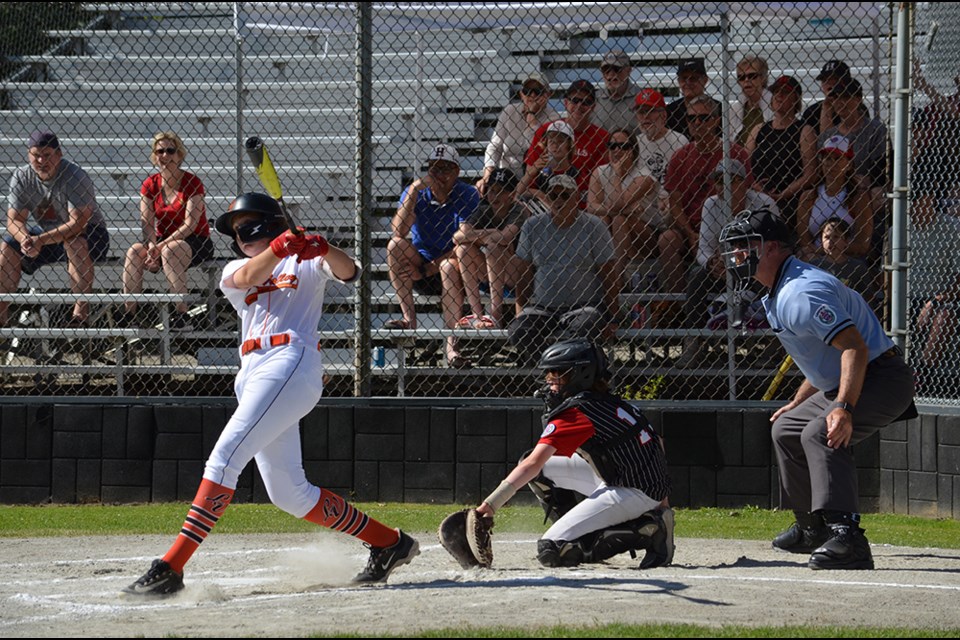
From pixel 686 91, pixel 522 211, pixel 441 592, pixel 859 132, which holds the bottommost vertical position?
pixel 441 592

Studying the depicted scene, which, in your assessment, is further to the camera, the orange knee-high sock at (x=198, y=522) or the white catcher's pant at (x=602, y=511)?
the white catcher's pant at (x=602, y=511)

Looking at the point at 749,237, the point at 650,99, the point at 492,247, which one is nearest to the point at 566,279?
the point at 492,247

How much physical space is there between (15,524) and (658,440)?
4072 millimetres

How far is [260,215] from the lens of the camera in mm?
5621

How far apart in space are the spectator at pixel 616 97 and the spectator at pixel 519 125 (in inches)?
15.2

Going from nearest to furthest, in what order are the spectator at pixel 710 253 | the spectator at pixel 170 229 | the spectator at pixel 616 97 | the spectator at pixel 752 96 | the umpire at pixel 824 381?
the umpire at pixel 824 381 → the spectator at pixel 710 253 → the spectator at pixel 752 96 → the spectator at pixel 170 229 → the spectator at pixel 616 97

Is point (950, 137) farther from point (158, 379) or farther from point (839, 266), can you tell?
point (158, 379)

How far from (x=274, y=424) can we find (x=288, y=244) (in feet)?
2.58

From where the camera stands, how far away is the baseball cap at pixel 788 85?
8930 mm

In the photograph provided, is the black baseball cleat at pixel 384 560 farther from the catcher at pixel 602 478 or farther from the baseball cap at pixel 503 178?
the baseball cap at pixel 503 178

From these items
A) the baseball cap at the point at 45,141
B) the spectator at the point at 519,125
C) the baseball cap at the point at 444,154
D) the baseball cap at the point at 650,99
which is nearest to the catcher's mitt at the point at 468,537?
the baseball cap at the point at 444,154

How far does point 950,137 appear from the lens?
8.03 meters

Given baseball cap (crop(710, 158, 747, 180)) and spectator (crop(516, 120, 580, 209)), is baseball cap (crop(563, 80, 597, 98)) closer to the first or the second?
spectator (crop(516, 120, 580, 209))

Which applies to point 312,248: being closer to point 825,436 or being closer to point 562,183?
point 825,436
